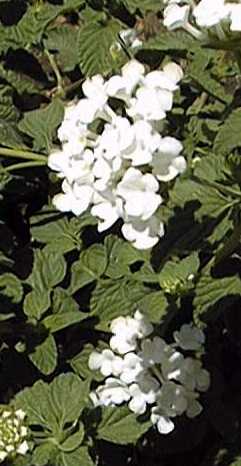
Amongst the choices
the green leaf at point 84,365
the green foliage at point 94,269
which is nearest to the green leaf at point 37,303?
the green foliage at point 94,269

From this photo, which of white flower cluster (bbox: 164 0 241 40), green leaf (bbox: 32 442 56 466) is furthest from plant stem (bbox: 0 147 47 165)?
white flower cluster (bbox: 164 0 241 40)

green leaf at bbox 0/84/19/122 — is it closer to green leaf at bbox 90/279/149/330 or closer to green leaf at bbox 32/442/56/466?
green leaf at bbox 90/279/149/330

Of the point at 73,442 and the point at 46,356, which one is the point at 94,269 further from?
the point at 73,442

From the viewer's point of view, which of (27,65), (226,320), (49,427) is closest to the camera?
(49,427)

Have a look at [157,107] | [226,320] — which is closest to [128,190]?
[157,107]

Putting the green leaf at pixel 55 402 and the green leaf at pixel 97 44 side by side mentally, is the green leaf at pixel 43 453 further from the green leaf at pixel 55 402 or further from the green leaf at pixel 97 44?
the green leaf at pixel 97 44

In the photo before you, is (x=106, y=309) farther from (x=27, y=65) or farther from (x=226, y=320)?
(x=27, y=65)

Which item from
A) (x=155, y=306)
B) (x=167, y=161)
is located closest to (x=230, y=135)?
(x=167, y=161)

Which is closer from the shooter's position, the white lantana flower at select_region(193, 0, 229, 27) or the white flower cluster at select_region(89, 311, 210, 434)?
the white lantana flower at select_region(193, 0, 229, 27)
